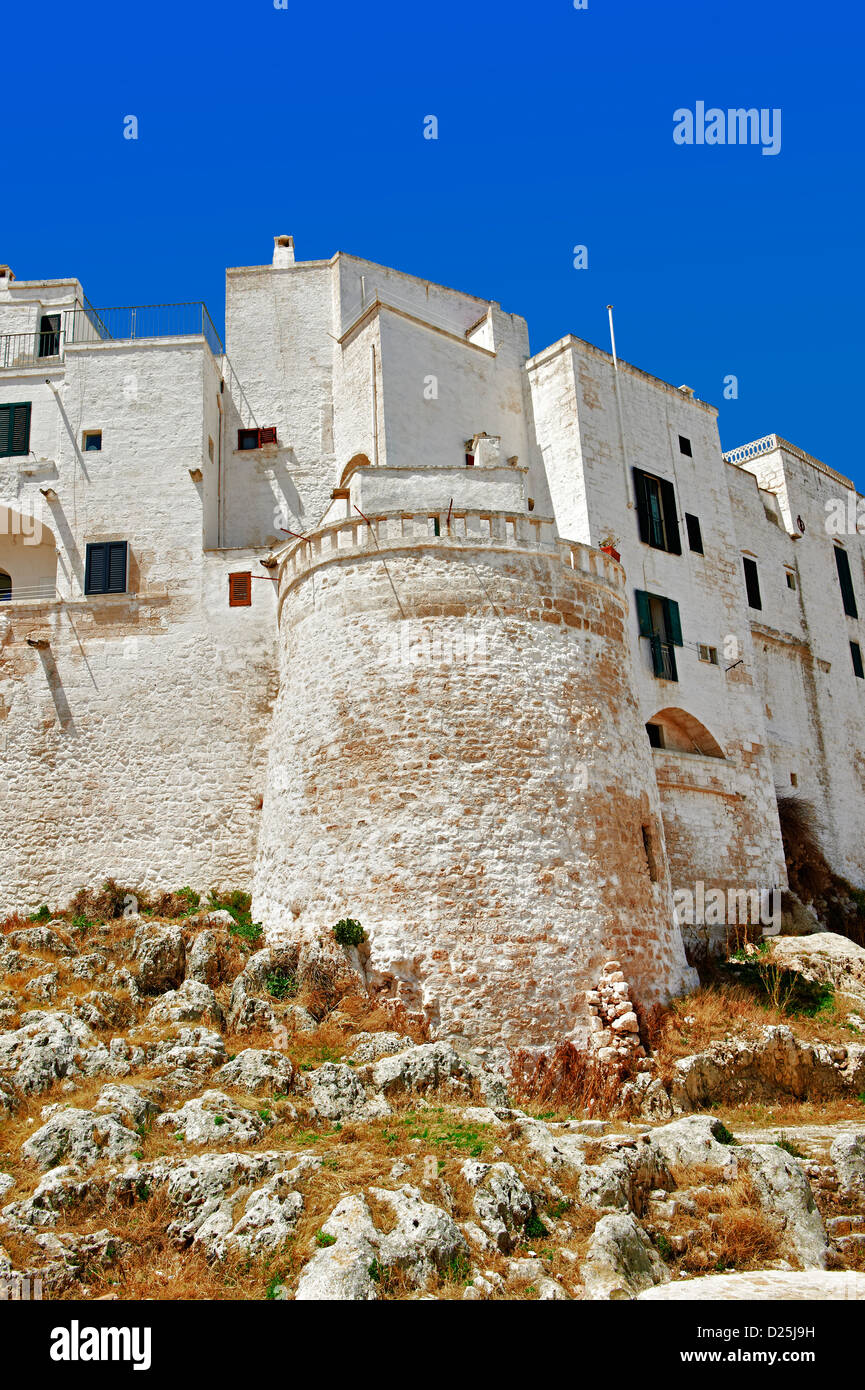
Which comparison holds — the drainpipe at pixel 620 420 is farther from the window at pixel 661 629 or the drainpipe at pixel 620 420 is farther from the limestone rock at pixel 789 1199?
the limestone rock at pixel 789 1199

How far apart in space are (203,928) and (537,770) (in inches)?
243

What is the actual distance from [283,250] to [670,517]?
12.6 m

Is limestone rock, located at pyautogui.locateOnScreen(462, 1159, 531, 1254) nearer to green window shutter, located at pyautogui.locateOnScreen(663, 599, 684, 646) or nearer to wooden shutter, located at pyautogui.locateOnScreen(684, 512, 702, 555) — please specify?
green window shutter, located at pyautogui.locateOnScreen(663, 599, 684, 646)

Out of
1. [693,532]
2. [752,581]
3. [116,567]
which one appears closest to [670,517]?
[693,532]

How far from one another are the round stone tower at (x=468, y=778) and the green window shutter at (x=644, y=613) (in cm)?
512

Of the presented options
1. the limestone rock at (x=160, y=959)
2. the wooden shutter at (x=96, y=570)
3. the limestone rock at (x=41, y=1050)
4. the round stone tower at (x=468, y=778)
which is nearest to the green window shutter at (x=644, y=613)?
the round stone tower at (x=468, y=778)

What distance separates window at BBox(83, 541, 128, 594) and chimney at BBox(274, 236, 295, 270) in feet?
33.0

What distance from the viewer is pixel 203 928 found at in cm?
1834

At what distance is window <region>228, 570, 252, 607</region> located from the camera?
23297 millimetres

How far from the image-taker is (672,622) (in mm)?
26156

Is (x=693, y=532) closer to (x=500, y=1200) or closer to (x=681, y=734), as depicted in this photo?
(x=681, y=734)

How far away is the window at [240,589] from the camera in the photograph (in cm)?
2330
